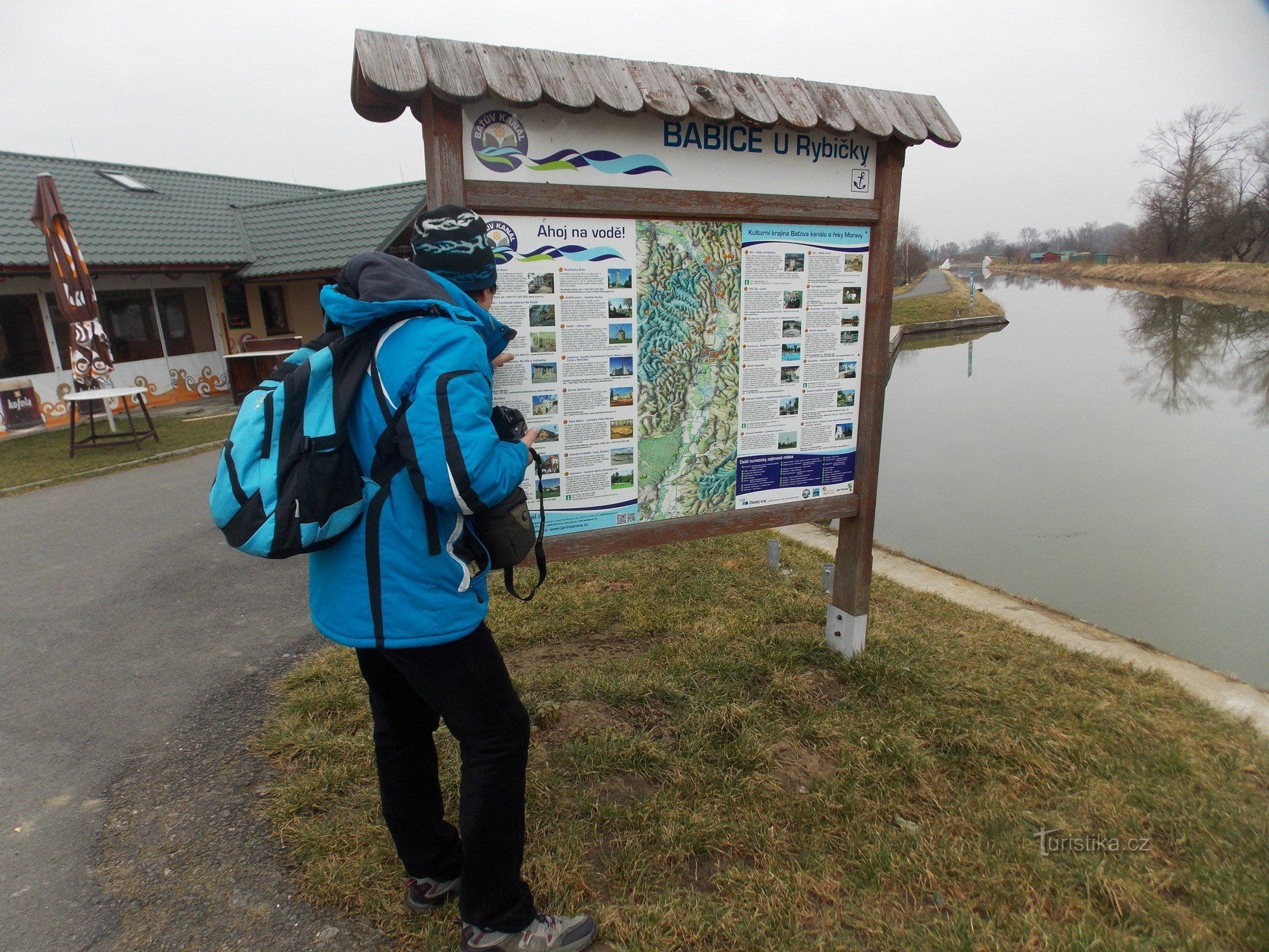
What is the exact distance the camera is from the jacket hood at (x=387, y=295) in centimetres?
168

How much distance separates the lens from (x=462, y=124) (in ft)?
7.86

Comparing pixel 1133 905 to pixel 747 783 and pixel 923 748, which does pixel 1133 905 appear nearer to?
pixel 923 748

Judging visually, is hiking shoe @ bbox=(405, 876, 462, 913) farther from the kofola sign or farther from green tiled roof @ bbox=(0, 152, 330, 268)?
green tiled roof @ bbox=(0, 152, 330, 268)

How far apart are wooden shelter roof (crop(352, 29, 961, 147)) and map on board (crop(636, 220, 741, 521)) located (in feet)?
1.36

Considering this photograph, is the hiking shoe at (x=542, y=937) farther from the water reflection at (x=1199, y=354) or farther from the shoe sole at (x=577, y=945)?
the water reflection at (x=1199, y=354)

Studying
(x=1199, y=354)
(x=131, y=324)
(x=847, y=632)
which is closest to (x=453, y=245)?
(x=847, y=632)

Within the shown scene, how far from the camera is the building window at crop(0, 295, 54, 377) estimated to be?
468 inches

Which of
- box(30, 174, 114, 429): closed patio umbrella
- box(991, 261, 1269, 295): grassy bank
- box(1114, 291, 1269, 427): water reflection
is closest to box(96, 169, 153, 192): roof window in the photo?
box(30, 174, 114, 429): closed patio umbrella

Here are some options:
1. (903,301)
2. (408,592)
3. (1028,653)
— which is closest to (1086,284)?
(903,301)

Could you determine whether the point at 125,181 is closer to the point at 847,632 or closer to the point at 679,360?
the point at 679,360

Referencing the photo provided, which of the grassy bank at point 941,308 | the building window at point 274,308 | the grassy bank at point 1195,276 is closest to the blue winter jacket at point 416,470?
the building window at point 274,308

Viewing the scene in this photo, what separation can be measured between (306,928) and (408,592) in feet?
3.89

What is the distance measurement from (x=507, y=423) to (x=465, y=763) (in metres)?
0.87

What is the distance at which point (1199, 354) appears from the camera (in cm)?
1962
